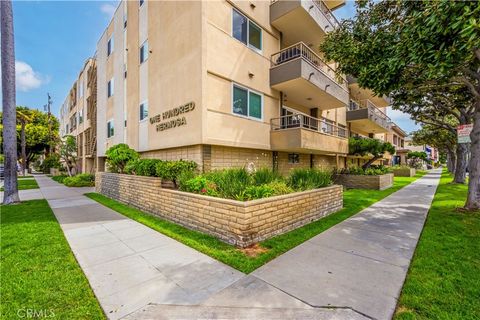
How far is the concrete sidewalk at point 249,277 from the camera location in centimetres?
306

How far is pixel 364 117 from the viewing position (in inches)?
787

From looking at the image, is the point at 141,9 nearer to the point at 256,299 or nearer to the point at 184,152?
the point at 184,152

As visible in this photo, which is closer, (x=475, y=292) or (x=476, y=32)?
(x=475, y=292)

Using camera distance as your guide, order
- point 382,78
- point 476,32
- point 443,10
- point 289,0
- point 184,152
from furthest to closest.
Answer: point 289,0, point 184,152, point 382,78, point 443,10, point 476,32

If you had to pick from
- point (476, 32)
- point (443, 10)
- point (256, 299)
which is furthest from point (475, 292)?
point (443, 10)

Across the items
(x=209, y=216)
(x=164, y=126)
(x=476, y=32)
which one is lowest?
(x=209, y=216)

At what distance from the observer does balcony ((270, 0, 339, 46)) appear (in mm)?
11914

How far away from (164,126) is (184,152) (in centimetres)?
225

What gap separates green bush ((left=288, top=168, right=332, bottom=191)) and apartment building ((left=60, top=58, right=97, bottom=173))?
831 inches

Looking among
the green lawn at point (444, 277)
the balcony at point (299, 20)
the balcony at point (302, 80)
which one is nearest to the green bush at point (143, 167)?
the balcony at point (302, 80)

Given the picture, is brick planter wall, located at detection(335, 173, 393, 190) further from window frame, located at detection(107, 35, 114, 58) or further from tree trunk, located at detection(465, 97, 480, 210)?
window frame, located at detection(107, 35, 114, 58)

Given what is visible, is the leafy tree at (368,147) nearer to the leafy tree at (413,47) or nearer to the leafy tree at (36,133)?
the leafy tree at (413,47)

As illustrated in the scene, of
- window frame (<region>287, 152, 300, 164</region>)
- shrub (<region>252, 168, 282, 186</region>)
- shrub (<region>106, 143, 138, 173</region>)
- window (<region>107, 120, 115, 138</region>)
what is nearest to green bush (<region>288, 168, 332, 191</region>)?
shrub (<region>252, 168, 282, 186</region>)

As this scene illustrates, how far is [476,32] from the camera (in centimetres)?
471
